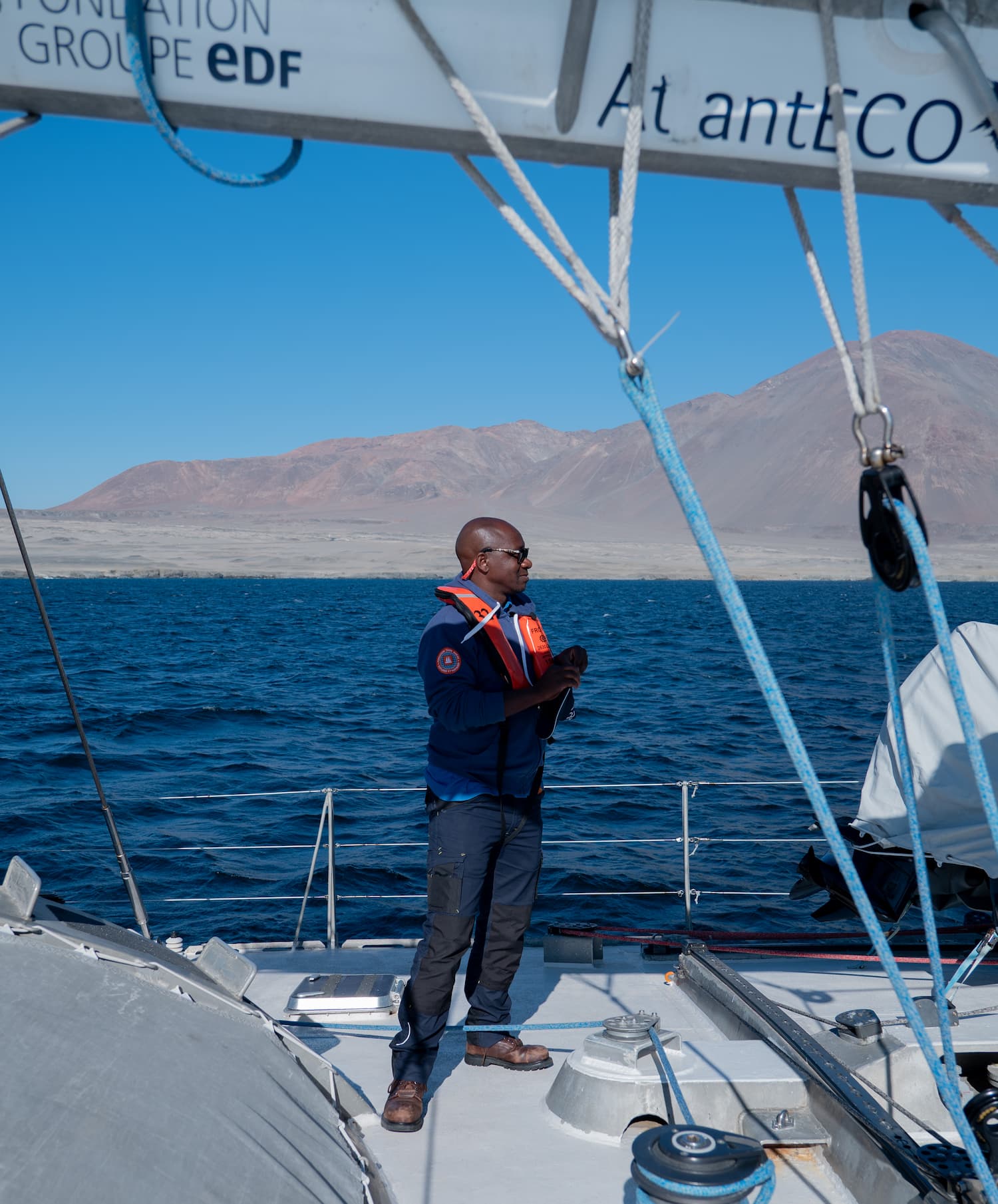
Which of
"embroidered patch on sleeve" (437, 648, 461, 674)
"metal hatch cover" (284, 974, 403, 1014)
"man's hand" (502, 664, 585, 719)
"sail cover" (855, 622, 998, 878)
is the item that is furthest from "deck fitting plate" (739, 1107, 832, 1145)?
"embroidered patch on sleeve" (437, 648, 461, 674)

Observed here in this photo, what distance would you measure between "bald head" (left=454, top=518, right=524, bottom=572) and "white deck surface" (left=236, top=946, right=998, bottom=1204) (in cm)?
161

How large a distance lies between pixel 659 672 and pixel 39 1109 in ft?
106

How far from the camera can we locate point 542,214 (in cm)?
172

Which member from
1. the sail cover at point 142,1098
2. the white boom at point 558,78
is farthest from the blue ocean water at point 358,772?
the white boom at point 558,78

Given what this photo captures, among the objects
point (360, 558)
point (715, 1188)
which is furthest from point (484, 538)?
point (360, 558)

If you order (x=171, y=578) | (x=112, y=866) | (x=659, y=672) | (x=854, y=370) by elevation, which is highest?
(x=854, y=370)

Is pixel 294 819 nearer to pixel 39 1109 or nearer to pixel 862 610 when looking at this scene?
pixel 39 1109

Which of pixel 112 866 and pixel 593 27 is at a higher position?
pixel 593 27

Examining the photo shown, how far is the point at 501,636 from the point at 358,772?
14.4 metres

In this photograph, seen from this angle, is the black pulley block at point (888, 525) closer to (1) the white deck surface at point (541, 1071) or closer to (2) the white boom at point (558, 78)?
(2) the white boom at point (558, 78)

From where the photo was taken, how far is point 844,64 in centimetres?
189

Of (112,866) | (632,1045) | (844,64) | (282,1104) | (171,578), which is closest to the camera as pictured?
(844,64)

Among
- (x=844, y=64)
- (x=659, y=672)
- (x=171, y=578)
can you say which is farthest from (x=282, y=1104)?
(x=171, y=578)

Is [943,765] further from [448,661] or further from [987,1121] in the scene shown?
[448,661]
